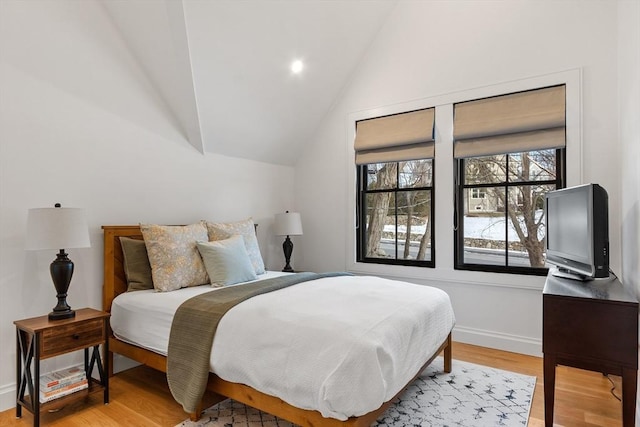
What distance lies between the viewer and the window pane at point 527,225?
10.9ft

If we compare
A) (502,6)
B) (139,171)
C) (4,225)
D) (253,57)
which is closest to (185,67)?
(253,57)

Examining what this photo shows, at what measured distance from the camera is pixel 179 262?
2.82m

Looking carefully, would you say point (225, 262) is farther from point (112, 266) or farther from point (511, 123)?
point (511, 123)

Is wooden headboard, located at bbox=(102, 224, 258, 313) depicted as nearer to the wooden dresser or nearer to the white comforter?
the white comforter

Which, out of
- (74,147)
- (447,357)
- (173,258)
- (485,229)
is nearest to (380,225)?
(485,229)

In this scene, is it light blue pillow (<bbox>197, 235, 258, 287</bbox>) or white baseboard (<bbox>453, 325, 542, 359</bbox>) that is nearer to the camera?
light blue pillow (<bbox>197, 235, 258, 287</bbox>)

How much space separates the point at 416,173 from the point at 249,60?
2.01 m

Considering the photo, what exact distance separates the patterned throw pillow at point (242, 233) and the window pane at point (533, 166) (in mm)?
2440

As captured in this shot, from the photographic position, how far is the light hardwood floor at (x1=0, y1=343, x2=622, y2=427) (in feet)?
7.17

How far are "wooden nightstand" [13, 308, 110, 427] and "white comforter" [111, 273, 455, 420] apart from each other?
0.25m

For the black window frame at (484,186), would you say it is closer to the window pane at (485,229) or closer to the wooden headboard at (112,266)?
the window pane at (485,229)

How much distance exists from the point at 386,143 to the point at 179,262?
2.39 m

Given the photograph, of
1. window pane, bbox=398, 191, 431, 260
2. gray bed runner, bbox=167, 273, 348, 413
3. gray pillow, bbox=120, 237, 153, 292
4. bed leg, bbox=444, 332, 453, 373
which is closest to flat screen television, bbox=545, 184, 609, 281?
bed leg, bbox=444, 332, 453, 373

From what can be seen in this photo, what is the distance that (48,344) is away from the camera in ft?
7.01
